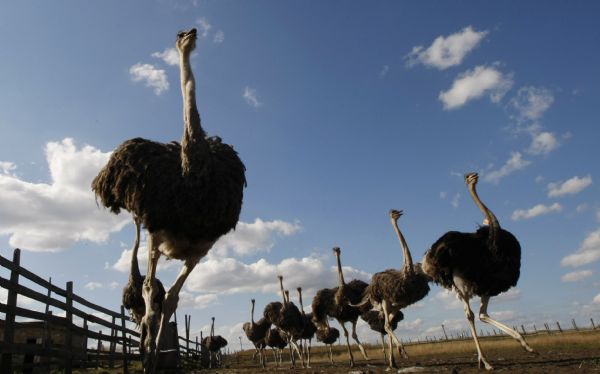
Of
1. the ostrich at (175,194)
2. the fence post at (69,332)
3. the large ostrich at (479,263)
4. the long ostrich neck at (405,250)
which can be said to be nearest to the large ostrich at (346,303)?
the long ostrich neck at (405,250)

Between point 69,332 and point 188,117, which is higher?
point 188,117

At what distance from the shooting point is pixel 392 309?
1380 cm

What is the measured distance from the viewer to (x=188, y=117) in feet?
25.2

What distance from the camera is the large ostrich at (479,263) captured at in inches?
350

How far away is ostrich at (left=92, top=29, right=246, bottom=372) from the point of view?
7000mm

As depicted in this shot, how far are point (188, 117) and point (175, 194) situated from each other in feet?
4.39

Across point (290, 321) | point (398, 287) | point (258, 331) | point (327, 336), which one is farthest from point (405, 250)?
point (258, 331)

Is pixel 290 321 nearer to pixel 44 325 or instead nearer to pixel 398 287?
pixel 398 287

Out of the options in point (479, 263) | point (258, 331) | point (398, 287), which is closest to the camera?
point (479, 263)

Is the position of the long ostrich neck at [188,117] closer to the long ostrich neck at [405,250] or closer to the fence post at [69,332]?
the fence post at [69,332]

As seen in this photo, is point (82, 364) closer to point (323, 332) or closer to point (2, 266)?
point (2, 266)

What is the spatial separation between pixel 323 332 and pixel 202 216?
19.7m

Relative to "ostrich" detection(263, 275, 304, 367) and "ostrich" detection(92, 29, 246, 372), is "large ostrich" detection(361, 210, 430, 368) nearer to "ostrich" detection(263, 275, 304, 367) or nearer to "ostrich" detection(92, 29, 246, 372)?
"ostrich" detection(92, 29, 246, 372)

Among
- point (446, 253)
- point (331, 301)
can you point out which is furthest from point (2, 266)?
point (331, 301)
